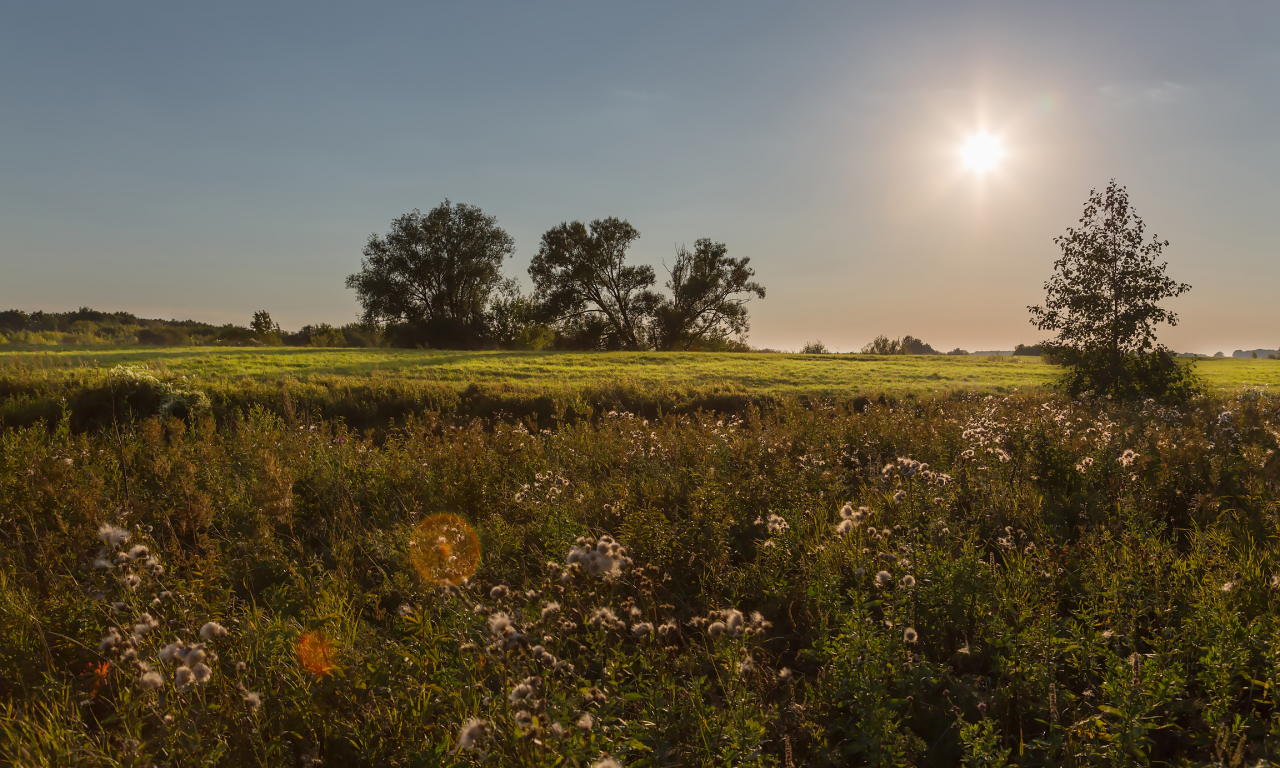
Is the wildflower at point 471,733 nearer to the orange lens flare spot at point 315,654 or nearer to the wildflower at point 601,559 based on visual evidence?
the wildflower at point 601,559

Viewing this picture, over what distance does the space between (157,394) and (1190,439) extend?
60.9 ft

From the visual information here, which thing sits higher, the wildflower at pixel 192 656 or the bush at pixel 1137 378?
the bush at pixel 1137 378

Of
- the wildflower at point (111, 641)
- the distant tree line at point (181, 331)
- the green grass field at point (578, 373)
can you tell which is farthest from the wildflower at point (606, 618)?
the distant tree line at point (181, 331)

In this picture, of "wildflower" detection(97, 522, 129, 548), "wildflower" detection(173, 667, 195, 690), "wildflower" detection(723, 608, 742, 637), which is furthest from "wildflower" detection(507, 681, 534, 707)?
"wildflower" detection(97, 522, 129, 548)

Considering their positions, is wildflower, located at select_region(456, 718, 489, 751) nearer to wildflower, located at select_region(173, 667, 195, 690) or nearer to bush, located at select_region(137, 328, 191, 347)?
wildflower, located at select_region(173, 667, 195, 690)

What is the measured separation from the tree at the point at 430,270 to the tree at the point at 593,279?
194 inches

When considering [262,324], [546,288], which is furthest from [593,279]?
[262,324]

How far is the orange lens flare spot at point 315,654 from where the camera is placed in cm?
339

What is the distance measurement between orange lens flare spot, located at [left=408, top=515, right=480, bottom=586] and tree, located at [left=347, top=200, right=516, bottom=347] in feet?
140

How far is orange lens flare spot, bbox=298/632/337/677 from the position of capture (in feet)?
11.1

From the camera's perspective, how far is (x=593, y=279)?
49.2m

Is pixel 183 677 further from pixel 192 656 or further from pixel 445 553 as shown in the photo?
pixel 445 553

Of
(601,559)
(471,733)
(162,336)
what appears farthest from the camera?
(162,336)

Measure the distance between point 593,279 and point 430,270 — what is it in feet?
42.8
